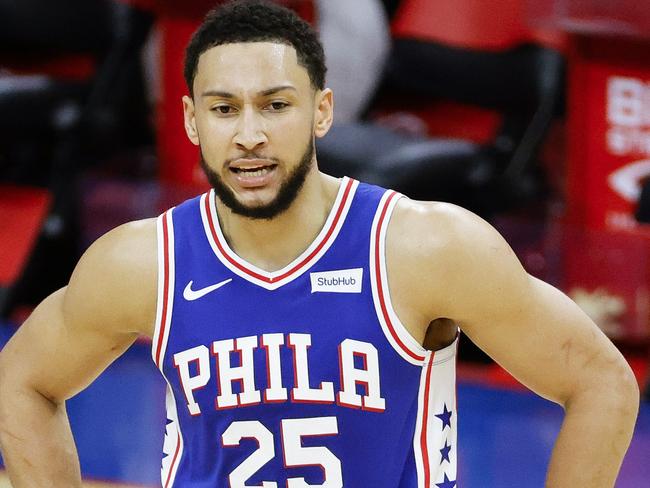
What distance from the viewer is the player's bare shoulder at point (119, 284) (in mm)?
2814

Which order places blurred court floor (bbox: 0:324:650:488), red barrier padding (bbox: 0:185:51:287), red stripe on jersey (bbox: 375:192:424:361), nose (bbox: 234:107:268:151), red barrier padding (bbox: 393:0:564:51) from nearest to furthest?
1. nose (bbox: 234:107:268:151)
2. red stripe on jersey (bbox: 375:192:424:361)
3. blurred court floor (bbox: 0:324:650:488)
4. red barrier padding (bbox: 393:0:564:51)
5. red barrier padding (bbox: 0:185:51:287)

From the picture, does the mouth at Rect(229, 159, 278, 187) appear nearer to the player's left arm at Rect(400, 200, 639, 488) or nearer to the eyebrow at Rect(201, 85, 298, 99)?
the eyebrow at Rect(201, 85, 298, 99)

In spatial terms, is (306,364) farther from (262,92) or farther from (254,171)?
(262,92)

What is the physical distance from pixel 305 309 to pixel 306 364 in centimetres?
10

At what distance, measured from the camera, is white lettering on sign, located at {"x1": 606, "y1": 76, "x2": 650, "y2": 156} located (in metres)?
5.49

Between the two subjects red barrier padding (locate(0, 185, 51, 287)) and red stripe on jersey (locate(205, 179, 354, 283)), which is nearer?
red stripe on jersey (locate(205, 179, 354, 283))

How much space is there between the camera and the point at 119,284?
9.25 feet

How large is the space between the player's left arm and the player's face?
0.28 meters

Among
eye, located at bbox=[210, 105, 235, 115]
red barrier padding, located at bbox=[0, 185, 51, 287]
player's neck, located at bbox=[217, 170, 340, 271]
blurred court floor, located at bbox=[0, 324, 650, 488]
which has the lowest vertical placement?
blurred court floor, located at bbox=[0, 324, 650, 488]

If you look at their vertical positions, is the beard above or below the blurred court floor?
above

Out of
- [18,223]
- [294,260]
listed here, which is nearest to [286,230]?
[294,260]

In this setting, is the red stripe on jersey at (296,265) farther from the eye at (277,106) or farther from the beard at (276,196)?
the eye at (277,106)

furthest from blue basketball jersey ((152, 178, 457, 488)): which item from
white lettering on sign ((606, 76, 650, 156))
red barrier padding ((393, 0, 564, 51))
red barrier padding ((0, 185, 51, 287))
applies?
red barrier padding ((0, 185, 51, 287))

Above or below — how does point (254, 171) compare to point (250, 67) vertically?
below
